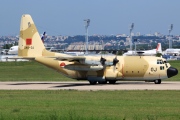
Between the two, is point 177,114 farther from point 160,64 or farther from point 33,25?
point 33,25

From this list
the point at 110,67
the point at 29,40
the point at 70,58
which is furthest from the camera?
the point at 29,40

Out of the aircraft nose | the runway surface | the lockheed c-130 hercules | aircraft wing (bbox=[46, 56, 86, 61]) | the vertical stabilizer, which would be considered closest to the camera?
the runway surface

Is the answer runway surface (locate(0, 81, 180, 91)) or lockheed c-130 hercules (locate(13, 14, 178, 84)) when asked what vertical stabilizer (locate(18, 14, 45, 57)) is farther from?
runway surface (locate(0, 81, 180, 91))

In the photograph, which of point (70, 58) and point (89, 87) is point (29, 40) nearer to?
point (70, 58)

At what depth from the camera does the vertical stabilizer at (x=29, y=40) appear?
4950cm

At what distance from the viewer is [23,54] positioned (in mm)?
49781

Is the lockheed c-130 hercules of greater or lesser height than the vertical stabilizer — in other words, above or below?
below

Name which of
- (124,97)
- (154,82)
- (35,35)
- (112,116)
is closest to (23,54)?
(35,35)

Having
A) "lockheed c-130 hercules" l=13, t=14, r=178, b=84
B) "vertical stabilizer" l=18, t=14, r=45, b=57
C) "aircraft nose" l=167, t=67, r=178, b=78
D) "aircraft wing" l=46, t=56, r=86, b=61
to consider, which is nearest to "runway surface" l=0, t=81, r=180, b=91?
"lockheed c-130 hercules" l=13, t=14, r=178, b=84

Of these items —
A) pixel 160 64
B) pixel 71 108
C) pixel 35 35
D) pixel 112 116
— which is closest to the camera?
pixel 112 116

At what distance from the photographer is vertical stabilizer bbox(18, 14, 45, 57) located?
49500mm

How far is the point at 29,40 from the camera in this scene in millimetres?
49844

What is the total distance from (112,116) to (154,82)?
2481 centimetres

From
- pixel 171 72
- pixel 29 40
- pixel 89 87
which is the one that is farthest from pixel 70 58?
pixel 171 72
